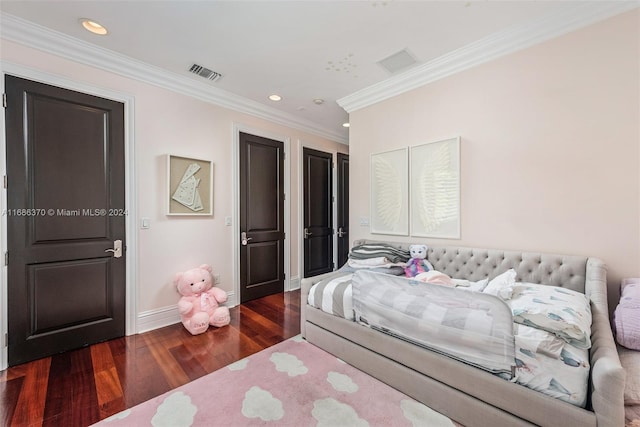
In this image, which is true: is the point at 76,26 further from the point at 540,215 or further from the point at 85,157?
the point at 540,215

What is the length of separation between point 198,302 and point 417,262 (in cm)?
245

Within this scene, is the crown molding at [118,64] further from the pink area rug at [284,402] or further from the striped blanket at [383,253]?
the pink area rug at [284,402]

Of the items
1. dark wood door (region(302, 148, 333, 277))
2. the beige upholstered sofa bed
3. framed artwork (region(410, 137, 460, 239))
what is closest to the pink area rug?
the beige upholstered sofa bed

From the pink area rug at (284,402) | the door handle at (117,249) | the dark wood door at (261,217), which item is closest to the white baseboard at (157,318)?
the door handle at (117,249)

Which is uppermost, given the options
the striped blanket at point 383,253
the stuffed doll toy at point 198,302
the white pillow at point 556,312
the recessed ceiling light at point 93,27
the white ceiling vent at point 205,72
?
the white ceiling vent at point 205,72

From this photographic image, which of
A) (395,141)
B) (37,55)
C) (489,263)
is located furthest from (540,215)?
(37,55)

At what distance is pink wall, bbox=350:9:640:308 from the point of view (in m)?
1.92

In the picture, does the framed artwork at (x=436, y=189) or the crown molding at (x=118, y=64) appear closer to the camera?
the crown molding at (x=118, y=64)

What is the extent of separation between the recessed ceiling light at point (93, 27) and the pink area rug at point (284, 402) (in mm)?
2926

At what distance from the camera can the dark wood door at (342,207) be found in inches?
202

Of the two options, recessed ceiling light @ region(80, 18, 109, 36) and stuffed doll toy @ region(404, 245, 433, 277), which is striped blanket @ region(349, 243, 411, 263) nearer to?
stuffed doll toy @ region(404, 245, 433, 277)

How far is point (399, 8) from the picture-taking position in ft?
6.52

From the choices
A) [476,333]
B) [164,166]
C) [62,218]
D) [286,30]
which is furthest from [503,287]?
[62,218]

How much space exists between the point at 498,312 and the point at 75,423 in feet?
8.29
